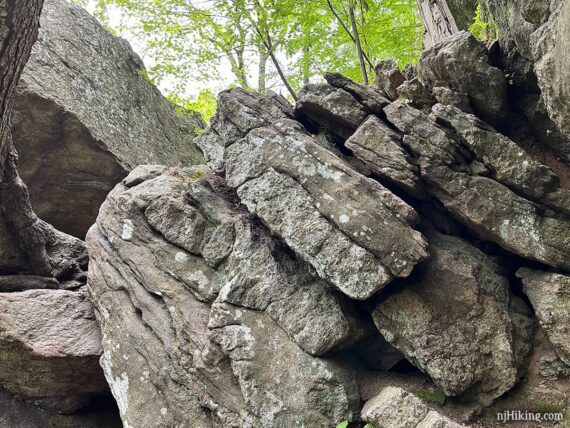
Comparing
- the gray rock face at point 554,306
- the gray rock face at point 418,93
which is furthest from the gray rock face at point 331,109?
the gray rock face at point 554,306

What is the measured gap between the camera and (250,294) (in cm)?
769

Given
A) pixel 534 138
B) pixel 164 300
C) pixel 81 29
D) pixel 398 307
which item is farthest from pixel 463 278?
pixel 81 29

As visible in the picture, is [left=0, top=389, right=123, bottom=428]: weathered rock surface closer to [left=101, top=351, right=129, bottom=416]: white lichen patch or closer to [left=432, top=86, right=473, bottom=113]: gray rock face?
[left=101, top=351, right=129, bottom=416]: white lichen patch

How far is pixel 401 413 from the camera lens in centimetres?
608

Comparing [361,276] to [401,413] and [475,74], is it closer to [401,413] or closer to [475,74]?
[401,413]

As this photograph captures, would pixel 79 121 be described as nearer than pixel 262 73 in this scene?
Yes

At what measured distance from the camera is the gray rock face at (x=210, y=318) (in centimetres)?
697

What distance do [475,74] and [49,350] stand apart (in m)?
9.92

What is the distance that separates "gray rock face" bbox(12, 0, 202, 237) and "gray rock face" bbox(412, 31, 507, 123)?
9.62 m

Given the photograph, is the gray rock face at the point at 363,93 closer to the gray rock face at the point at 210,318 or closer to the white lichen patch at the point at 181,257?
the gray rock face at the point at 210,318

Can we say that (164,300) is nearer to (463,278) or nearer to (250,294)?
(250,294)

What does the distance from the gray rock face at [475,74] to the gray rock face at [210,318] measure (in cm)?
452

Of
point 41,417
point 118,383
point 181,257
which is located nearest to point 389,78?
point 181,257

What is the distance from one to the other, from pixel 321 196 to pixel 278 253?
4.68 ft
